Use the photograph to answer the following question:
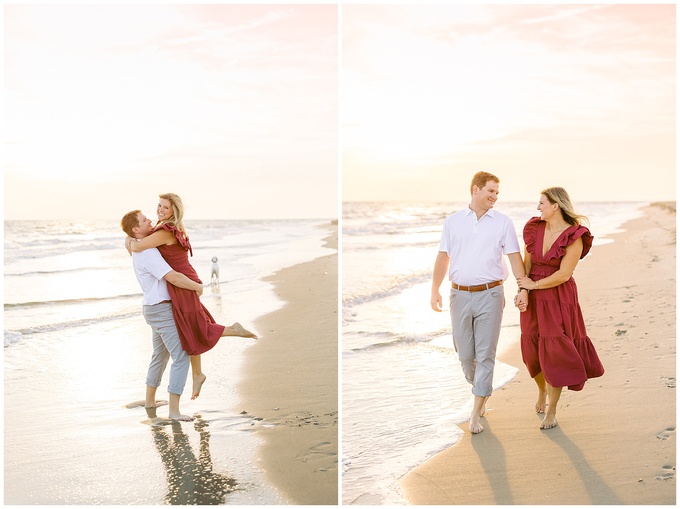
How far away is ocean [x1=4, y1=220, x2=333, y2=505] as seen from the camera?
9.57 feet

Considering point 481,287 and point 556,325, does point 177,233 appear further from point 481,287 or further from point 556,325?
point 556,325

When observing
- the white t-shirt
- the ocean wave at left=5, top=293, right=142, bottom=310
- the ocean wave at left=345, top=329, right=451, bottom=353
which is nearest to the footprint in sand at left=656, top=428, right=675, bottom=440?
the ocean wave at left=345, top=329, right=451, bottom=353

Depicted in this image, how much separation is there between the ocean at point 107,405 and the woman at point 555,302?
141 centimetres

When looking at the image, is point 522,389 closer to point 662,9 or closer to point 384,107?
point 384,107

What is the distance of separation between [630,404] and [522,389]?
61 cm

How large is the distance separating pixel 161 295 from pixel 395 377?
1588mm

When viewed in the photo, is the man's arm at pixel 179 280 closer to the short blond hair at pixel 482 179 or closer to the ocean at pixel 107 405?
the ocean at pixel 107 405

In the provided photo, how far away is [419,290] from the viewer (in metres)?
7.82

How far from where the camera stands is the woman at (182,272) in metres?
3.62

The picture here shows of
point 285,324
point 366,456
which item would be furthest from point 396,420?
point 285,324

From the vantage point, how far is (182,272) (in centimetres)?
371

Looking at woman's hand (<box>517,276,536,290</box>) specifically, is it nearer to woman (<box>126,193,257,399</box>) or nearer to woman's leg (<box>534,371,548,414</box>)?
woman's leg (<box>534,371,548,414</box>)

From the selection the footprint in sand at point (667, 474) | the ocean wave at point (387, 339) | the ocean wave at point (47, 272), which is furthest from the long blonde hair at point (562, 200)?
the ocean wave at point (47, 272)

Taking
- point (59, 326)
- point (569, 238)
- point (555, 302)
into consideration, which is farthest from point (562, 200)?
point (59, 326)
